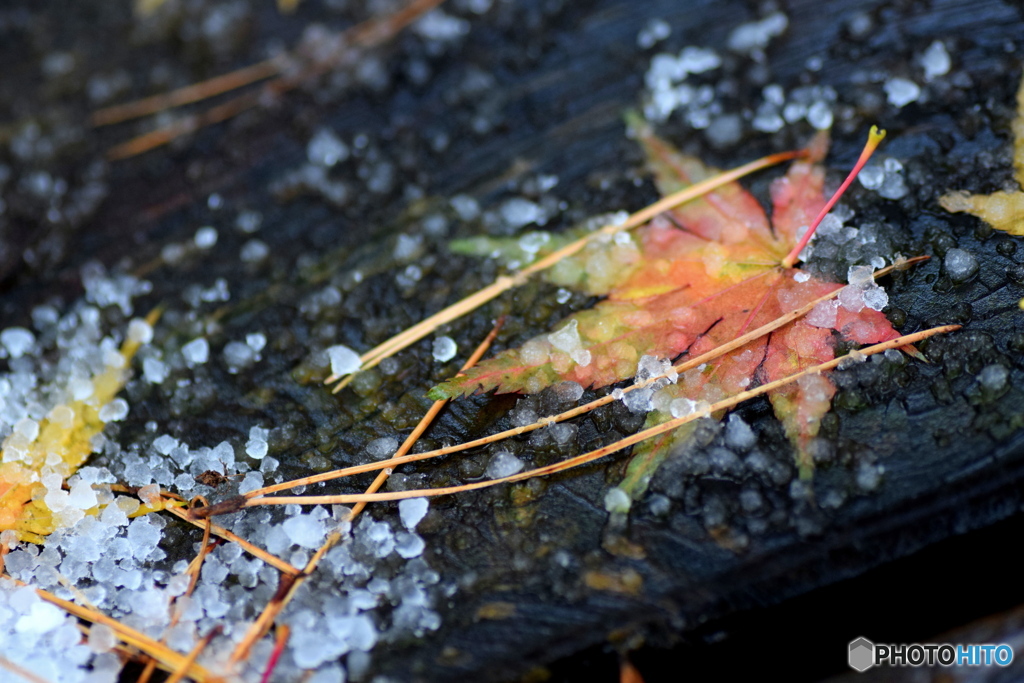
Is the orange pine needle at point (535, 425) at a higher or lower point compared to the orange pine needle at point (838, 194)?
lower

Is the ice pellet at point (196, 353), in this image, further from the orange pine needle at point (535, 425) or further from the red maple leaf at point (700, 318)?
the red maple leaf at point (700, 318)

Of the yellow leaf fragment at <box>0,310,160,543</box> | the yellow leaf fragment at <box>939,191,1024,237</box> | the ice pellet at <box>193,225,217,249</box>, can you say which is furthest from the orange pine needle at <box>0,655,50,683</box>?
the yellow leaf fragment at <box>939,191,1024,237</box>

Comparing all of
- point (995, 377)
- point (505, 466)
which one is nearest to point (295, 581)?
point (505, 466)

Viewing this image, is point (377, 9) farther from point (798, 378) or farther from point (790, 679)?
point (790, 679)

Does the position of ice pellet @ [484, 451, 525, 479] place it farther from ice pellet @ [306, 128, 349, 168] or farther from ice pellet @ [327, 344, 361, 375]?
ice pellet @ [306, 128, 349, 168]

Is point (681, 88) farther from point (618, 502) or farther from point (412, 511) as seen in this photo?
point (412, 511)

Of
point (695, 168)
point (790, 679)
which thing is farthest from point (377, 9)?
point (790, 679)

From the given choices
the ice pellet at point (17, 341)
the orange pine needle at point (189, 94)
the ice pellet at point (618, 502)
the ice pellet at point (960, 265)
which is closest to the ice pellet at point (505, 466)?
the ice pellet at point (618, 502)
